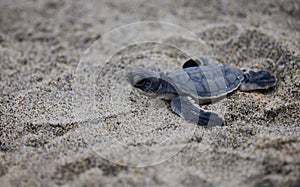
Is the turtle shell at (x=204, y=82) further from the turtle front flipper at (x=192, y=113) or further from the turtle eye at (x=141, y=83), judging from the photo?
Result: the turtle eye at (x=141, y=83)

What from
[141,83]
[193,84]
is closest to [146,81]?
[141,83]

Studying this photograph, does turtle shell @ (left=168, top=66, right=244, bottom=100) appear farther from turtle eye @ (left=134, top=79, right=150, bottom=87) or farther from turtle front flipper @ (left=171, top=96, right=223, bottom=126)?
turtle eye @ (left=134, top=79, right=150, bottom=87)

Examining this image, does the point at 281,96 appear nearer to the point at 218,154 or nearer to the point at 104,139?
the point at 218,154

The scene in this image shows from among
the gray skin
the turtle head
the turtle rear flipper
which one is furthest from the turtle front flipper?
the turtle rear flipper

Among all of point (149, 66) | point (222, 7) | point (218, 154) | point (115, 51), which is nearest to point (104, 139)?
point (218, 154)

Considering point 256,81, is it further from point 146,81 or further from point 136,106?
point 136,106

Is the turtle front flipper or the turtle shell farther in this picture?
the turtle shell
